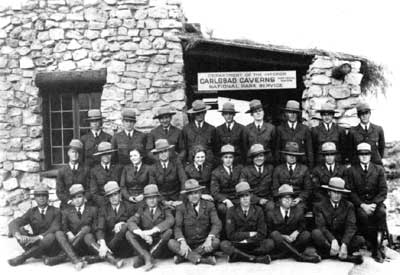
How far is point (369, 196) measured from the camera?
6125 millimetres

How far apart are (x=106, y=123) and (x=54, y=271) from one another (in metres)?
2.65

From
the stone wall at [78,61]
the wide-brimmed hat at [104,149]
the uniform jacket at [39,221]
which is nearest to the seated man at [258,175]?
the stone wall at [78,61]

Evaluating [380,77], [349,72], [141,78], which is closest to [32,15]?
[141,78]

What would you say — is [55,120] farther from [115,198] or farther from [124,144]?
[115,198]

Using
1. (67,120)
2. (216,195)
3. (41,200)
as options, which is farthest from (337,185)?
(67,120)

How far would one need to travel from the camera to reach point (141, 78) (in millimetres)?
7578

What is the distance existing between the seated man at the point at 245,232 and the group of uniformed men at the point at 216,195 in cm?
1

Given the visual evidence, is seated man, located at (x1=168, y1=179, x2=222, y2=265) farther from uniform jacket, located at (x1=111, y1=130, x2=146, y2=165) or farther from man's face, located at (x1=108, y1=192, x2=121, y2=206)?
uniform jacket, located at (x1=111, y1=130, x2=146, y2=165)

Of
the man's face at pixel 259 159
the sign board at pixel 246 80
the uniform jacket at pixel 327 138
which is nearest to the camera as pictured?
the man's face at pixel 259 159

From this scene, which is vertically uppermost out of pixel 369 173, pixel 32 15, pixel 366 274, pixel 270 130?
pixel 32 15

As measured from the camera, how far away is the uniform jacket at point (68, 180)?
659 cm

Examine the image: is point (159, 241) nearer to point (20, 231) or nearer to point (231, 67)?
point (20, 231)

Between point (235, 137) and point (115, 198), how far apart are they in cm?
185

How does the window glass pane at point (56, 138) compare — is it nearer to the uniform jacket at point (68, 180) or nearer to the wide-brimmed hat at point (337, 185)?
the uniform jacket at point (68, 180)
